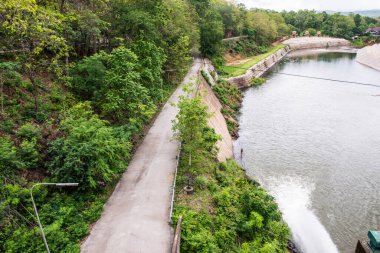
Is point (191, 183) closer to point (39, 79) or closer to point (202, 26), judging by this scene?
point (39, 79)

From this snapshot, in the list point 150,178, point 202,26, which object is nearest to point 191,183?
point 150,178

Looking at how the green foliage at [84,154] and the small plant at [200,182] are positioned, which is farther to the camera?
the small plant at [200,182]

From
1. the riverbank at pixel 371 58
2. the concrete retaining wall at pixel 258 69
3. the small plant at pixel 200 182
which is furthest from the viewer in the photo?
the riverbank at pixel 371 58

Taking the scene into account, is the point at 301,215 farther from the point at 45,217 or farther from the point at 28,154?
the point at 28,154

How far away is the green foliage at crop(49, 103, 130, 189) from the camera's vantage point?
17439 mm

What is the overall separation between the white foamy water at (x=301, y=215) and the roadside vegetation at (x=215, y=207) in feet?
8.97

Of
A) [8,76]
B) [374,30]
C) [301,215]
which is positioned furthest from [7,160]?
[374,30]

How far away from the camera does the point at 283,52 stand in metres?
105

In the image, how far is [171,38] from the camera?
131 ft

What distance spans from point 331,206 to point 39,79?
28147 mm

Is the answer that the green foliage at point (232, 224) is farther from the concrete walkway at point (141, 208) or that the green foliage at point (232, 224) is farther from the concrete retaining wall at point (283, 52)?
the concrete retaining wall at point (283, 52)

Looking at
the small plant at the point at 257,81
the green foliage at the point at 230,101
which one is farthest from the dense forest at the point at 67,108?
the small plant at the point at 257,81

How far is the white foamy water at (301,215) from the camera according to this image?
2197 centimetres

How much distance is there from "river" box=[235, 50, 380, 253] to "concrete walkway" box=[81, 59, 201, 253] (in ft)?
36.5
